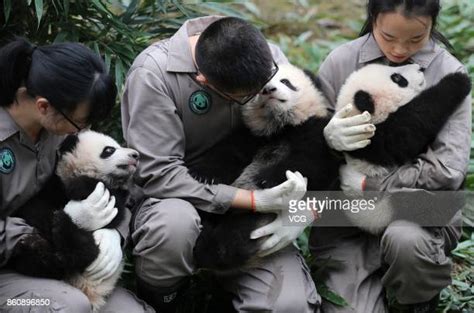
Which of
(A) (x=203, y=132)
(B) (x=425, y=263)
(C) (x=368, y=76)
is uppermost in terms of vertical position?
(C) (x=368, y=76)

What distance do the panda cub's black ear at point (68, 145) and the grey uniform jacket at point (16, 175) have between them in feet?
0.26

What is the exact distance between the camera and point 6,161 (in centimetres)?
353

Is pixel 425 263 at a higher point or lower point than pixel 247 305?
higher

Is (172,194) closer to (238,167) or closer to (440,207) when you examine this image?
(238,167)

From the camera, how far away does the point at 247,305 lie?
372 cm

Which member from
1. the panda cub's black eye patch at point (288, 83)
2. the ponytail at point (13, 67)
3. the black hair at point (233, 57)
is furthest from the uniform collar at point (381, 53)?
the ponytail at point (13, 67)

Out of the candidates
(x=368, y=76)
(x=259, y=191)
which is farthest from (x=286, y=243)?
(x=368, y=76)

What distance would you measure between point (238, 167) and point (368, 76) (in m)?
0.73

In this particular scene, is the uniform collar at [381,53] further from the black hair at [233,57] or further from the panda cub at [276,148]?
the black hair at [233,57]

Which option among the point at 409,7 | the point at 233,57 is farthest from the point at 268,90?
the point at 409,7

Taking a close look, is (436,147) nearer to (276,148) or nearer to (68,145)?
(276,148)

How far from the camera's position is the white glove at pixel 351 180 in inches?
153

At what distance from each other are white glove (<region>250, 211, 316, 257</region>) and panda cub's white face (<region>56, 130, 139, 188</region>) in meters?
0.63

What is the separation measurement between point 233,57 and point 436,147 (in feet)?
3.28
